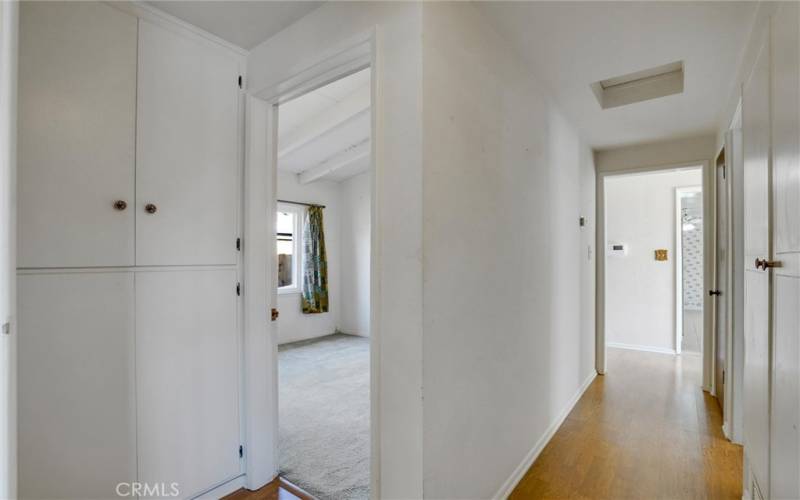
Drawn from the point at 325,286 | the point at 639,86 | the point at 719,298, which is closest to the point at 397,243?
the point at 639,86

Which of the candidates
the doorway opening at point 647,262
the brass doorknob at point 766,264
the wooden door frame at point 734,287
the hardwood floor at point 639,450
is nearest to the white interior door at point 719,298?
the hardwood floor at point 639,450

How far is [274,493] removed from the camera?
1948 millimetres

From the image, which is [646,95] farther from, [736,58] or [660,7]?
[660,7]

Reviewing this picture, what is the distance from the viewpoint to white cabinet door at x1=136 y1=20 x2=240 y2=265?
1692 mm

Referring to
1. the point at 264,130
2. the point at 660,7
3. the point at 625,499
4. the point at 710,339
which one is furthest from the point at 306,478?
the point at 710,339

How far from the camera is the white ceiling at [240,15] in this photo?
1677 millimetres

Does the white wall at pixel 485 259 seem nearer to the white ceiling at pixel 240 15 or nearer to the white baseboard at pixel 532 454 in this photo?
the white baseboard at pixel 532 454

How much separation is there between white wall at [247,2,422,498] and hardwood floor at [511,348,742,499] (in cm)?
94

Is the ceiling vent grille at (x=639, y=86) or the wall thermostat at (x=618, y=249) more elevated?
the ceiling vent grille at (x=639, y=86)

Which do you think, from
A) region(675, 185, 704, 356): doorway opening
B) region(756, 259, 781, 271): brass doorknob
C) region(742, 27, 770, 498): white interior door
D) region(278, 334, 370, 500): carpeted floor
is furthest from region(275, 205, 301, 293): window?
region(675, 185, 704, 356): doorway opening

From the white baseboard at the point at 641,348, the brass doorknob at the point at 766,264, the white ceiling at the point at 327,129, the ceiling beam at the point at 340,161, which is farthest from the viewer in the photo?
the ceiling beam at the point at 340,161

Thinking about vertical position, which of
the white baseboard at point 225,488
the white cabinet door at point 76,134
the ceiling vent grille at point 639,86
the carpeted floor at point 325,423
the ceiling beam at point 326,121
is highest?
the ceiling beam at point 326,121

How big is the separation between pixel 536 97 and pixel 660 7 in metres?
0.73

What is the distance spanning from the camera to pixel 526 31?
1862mm
